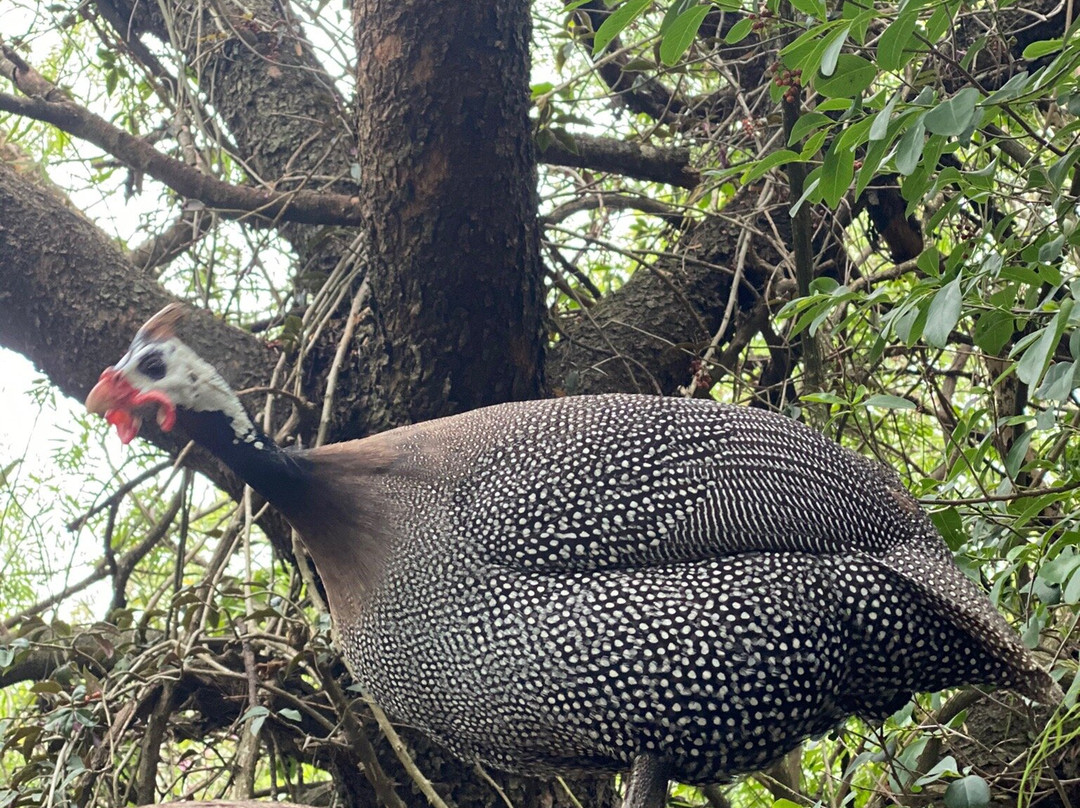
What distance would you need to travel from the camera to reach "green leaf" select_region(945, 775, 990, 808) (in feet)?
6.01

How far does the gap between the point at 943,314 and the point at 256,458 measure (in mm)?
1326

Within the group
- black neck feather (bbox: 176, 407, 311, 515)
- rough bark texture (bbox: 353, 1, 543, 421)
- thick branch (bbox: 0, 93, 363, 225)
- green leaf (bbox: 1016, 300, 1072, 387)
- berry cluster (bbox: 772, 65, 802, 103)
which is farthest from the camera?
thick branch (bbox: 0, 93, 363, 225)

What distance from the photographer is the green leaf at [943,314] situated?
147cm

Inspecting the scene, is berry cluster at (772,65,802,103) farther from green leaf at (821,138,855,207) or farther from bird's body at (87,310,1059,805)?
bird's body at (87,310,1059,805)

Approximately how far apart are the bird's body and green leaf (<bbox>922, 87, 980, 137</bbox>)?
794 mm

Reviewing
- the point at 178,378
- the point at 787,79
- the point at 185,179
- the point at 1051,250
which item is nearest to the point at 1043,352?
the point at 1051,250

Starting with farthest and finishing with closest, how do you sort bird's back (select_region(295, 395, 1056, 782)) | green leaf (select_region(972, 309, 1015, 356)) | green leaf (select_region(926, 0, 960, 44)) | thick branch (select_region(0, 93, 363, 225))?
thick branch (select_region(0, 93, 363, 225)) < bird's back (select_region(295, 395, 1056, 782)) < green leaf (select_region(972, 309, 1015, 356)) < green leaf (select_region(926, 0, 960, 44))

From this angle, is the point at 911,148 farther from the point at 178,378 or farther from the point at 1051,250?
the point at 178,378

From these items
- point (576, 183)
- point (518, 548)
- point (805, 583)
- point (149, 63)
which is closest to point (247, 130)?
point (149, 63)

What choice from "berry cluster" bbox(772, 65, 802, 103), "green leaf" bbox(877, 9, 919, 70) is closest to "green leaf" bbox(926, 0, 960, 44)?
"green leaf" bbox(877, 9, 919, 70)

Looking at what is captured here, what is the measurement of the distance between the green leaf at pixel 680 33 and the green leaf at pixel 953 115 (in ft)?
1.33

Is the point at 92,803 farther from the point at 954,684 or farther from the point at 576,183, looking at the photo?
the point at 576,183

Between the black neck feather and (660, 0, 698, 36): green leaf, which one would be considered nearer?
(660, 0, 698, 36): green leaf

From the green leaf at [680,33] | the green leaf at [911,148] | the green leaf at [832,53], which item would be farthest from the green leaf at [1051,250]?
the green leaf at [680,33]
